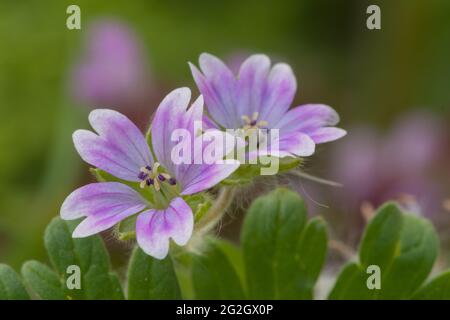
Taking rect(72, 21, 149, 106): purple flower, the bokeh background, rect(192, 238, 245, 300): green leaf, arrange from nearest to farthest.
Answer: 1. rect(192, 238, 245, 300): green leaf
2. the bokeh background
3. rect(72, 21, 149, 106): purple flower

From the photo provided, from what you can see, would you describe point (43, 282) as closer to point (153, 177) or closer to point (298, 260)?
point (153, 177)

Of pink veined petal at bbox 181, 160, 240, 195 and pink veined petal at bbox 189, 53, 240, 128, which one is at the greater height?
pink veined petal at bbox 189, 53, 240, 128

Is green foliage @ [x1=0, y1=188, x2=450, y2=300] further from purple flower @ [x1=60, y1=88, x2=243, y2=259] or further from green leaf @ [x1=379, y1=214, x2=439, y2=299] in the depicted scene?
purple flower @ [x1=60, y1=88, x2=243, y2=259]

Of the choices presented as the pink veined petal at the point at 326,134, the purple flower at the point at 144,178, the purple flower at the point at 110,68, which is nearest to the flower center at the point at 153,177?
the purple flower at the point at 144,178

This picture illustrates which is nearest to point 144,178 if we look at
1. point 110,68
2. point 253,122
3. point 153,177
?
point 153,177

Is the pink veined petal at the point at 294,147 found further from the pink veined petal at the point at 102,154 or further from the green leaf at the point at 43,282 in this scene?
the green leaf at the point at 43,282

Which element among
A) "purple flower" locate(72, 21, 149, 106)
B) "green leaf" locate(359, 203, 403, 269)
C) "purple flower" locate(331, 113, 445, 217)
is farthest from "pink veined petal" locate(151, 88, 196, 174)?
"purple flower" locate(72, 21, 149, 106)
